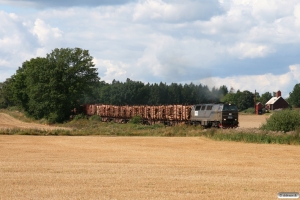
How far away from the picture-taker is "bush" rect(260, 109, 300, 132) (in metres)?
42.6

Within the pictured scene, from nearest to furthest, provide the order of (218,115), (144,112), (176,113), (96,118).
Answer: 1. (218,115)
2. (176,113)
3. (144,112)
4. (96,118)

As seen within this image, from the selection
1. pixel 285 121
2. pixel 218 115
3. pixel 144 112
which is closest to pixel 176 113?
pixel 144 112

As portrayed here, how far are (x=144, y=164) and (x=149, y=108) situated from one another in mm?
48501

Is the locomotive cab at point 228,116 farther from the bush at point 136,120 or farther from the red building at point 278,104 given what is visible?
the red building at point 278,104

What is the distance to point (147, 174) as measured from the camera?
20.5 metres

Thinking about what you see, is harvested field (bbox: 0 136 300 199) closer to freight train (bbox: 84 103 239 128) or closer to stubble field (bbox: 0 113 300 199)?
stubble field (bbox: 0 113 300 199)

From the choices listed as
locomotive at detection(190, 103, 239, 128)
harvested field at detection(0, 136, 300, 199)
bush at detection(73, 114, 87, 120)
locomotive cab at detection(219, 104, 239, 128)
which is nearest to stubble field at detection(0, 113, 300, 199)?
harvested field at detection(0, 136, 300, 199)

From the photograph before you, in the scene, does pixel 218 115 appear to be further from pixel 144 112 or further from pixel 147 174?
pixel 147 174

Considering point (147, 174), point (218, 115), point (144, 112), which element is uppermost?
point (144, 112)

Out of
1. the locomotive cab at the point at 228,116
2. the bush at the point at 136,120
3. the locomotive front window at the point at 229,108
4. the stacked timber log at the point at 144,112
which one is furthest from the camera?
the bush at the point at 136,120

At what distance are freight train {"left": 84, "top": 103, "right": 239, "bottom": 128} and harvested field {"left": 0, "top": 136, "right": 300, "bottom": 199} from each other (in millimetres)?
22466

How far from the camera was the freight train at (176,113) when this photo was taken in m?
54.7

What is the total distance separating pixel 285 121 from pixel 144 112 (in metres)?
33.1

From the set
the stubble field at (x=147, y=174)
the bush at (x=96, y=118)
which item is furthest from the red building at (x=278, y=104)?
the stubble field at (x=147, y=174)
